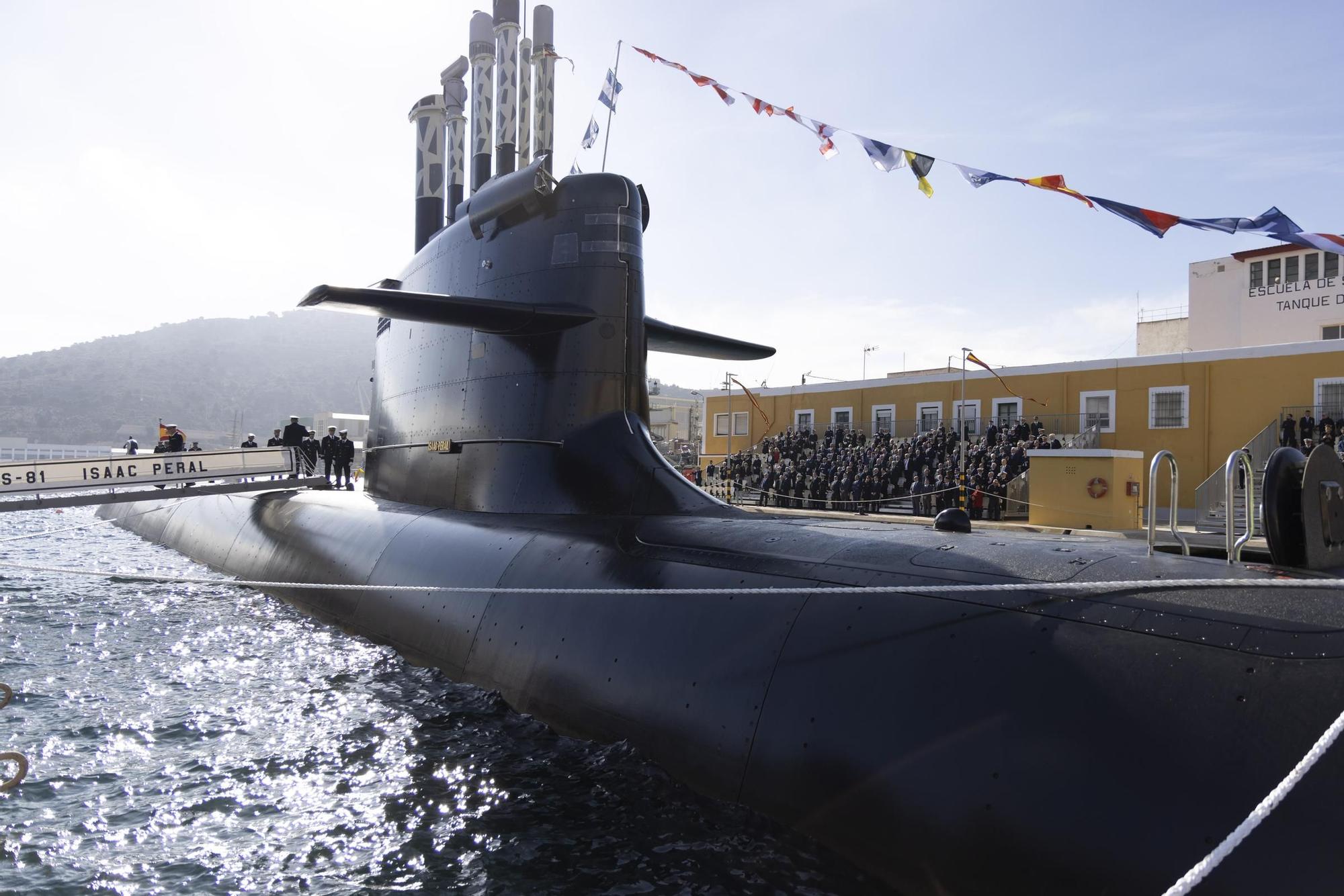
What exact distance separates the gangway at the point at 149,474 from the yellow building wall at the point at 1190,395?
14.3m

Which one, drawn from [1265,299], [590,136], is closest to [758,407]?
[1265,299]

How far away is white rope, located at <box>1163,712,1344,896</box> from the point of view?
2.30 m

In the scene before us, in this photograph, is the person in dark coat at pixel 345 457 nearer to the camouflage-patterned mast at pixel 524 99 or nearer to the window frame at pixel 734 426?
the camouflage-patterned mast at pixel 524 99

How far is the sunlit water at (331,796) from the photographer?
3.76m

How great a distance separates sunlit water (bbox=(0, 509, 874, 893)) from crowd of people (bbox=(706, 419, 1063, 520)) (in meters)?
12.1

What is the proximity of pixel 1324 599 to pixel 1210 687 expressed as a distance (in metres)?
0.67

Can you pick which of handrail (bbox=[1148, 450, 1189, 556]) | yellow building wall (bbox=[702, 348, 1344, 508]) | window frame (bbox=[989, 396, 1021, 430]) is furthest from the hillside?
handrail (bbox=[1148, 450, 1189, 556])

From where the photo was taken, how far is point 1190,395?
2316cm

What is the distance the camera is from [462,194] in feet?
39.7

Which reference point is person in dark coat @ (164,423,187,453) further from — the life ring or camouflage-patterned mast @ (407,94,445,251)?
the life ring

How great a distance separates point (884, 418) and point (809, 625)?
2685 cm

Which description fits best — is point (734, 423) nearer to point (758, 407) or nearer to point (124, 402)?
point (758, 407)

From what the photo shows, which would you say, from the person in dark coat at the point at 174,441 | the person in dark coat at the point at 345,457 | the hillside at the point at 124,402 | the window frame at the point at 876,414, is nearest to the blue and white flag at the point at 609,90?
the person in dark coat at the point at 345,457

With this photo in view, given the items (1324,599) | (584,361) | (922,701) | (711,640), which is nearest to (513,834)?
(711,640)
